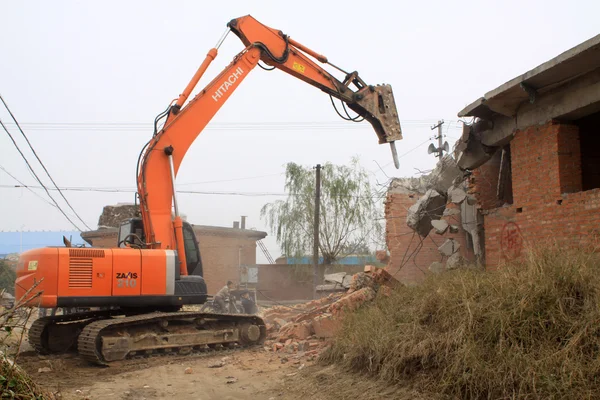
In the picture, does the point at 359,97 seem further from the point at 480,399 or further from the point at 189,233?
the point at 480,399

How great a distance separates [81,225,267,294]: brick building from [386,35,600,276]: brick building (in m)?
25.6

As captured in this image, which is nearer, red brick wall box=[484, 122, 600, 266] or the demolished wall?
red brick wall box=[484, 122, 600, 266]

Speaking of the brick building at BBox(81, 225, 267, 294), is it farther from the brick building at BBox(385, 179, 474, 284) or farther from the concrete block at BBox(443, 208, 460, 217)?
the concrete block at BBox(443, 208, 460, 217)

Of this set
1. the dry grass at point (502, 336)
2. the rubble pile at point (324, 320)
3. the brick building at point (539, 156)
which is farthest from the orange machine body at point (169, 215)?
the dry grass at point (502, 336)

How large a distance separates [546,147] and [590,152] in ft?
4.66

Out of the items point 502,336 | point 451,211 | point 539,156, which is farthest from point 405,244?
point 502,336

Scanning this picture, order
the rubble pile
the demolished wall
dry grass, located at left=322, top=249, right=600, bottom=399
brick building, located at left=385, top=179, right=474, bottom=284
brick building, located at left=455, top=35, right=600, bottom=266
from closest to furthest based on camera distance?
1. dry grass, located at left=322, top=249, right=600, bottom=399
2. brick building, located at left=455, top=35, right=600, bottom=266
3. the rubble pile
4. the demolished wall
5. brick building, located at left=385, top=179, right=474, bottom=284

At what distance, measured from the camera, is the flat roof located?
22.4ft

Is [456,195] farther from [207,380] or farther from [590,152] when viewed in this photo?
[207,380]

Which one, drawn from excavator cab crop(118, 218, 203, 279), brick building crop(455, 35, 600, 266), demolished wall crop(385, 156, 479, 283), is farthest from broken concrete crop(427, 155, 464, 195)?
excavator cab crop(118, 218, 203, 279)

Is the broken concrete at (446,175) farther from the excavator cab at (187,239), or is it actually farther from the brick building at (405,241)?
the excavator cab at (187,239)

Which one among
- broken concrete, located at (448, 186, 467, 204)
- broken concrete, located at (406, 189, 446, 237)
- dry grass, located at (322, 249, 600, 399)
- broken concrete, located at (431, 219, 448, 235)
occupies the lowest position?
dry grass, located at (322, 249, 600, 399)

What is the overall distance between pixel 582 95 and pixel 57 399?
708 centimetres

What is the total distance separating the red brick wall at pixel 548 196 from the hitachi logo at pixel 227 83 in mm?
5054
